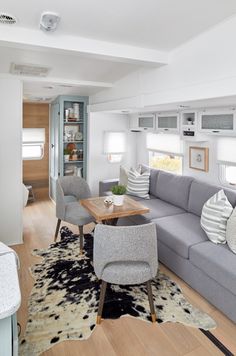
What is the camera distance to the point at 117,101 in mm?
3885

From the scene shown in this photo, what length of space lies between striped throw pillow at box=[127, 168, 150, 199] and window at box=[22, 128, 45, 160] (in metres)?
2.88

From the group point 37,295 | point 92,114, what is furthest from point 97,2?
point 92,114

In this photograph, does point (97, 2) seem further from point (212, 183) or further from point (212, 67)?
point (212, 183)

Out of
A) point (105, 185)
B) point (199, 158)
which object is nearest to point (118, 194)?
point (199, 158)

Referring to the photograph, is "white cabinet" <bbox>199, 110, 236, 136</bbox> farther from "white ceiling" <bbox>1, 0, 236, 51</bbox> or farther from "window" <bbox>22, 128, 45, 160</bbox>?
"window" <bbox>22, 128, 45, 160</bbox>

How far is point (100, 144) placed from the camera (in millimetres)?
5332

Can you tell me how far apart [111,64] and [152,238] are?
1.95 metres

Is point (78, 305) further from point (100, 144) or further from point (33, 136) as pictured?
point (33, 136)

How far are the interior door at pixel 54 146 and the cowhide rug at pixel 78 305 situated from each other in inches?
113

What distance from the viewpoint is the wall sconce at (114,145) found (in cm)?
529

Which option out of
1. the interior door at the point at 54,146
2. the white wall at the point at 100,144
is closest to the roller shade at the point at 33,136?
the interior door at the point at 54,146

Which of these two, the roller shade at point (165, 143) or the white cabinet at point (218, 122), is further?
the roller shade at point (165, 143)

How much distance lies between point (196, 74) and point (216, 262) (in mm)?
1643

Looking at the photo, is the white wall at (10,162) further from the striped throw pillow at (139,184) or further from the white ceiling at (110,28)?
the striped throw pillow at (139,184)
